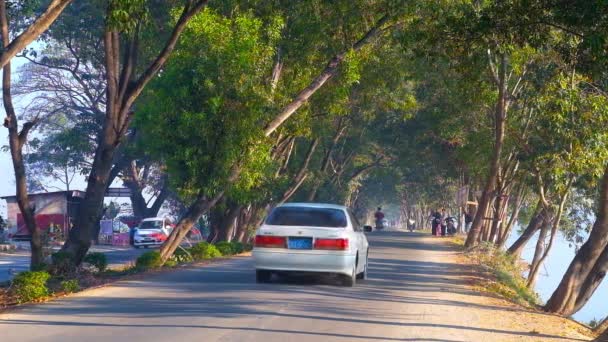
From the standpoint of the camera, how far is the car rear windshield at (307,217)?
1956 cm

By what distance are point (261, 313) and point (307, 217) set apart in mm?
5005

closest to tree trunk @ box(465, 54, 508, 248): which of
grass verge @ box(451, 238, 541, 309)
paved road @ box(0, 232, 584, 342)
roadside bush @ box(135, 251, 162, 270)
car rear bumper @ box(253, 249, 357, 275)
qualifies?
grass verge @ box(451, 238, 541, 309)

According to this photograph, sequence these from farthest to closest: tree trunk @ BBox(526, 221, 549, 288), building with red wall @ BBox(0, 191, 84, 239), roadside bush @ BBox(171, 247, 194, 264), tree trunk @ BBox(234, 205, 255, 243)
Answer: building with red wall @ BBox(0, 191, 84, 239) < tree trunk @ BBox(234, 205, 255, 243) < tree trunk @ BBox(526, 221, 549, 288) < roadside bush @ BBox(171, 247, 194, 264)

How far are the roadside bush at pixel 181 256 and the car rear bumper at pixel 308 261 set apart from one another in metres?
9.49

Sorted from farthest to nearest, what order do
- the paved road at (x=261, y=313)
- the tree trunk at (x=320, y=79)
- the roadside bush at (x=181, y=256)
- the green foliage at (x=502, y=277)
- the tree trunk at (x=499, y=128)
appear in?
the tree trunk at (x=499, y=128), the tree trunk at (x=320, y=79), the roadside bush at (x=181, y=256), the green foliage at (x=502, y=277), the paved road at (x=261, y=313)

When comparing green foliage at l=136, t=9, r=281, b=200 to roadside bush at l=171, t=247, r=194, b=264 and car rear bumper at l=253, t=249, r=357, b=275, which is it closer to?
roadside bush at l=171, t=247, r=194, b=264

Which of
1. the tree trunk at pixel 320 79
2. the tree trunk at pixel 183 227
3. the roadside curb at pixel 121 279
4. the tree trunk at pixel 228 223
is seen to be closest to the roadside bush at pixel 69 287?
the roadside curb at pixel 121 279

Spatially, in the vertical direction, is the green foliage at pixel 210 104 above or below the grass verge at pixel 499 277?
above

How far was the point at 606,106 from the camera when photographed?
2552cm

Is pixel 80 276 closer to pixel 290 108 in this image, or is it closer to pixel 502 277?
pixel 290 108

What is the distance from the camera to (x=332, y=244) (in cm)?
1881

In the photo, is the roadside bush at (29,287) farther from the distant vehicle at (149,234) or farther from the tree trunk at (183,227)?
the distant vehicle at (149,234)

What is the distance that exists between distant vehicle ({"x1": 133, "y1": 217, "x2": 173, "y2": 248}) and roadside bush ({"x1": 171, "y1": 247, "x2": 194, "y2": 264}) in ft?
77.0

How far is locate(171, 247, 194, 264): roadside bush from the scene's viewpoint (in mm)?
28572
